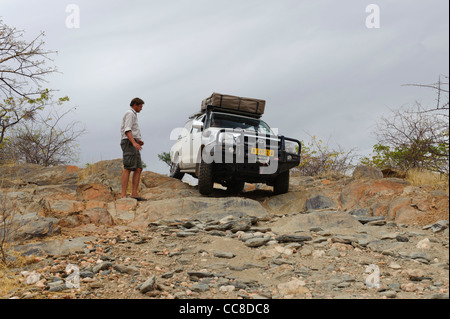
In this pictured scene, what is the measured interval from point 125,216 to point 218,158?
6.49ft

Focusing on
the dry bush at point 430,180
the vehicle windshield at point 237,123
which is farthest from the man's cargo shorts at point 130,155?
the dry bush at point 430,180

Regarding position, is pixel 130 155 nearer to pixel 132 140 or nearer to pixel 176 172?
pixel 132 140

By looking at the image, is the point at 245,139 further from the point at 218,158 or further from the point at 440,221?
the point at 440,221

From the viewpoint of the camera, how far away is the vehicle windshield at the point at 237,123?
9.09 m

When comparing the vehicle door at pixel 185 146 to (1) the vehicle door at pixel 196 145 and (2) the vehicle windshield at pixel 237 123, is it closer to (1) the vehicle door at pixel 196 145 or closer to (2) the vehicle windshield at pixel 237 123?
(1) the vehicle door at pixel 196 145

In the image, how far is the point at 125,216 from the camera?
295 inches

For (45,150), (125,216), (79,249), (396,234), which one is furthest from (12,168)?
(396,234)

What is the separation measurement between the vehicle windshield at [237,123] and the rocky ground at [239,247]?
5.35 ft

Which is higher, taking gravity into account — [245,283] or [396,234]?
[396,234]

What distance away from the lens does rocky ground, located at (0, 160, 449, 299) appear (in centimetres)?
397

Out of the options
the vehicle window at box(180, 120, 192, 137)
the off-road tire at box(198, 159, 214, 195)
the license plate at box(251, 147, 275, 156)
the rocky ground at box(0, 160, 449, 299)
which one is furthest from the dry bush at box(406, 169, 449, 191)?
the vehicle window at box(180, 120, 192, 137)

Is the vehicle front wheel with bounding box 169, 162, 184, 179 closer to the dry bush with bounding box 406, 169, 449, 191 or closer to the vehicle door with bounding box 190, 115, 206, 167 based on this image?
the vehicle door with bounding box 190, 115, 206, 167

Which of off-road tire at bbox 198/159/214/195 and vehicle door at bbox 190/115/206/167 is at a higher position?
vehicle door at bbox 190/115/206/167

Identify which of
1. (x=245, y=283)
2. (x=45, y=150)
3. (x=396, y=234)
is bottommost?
(x=245, y=283)
